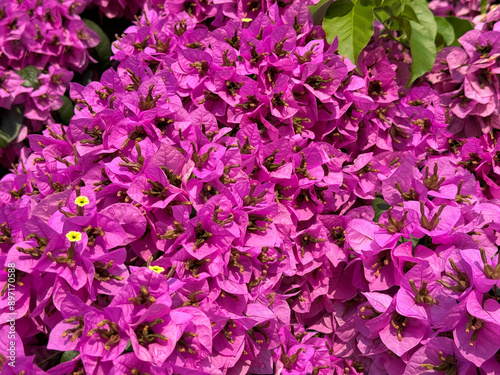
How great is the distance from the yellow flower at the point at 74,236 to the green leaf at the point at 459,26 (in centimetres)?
150

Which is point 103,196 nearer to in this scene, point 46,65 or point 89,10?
point 46,65

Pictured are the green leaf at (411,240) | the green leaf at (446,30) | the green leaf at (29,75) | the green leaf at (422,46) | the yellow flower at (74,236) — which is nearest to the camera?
the yellow flower at (74,236)

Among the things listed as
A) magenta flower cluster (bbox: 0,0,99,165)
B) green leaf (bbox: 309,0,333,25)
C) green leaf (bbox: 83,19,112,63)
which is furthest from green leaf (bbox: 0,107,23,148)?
green leaf (bbox: 309,0,333,25)

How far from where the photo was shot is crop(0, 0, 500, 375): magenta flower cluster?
0.92 metres

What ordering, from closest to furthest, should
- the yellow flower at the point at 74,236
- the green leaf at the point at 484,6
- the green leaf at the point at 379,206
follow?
the yellow flower at the point at 74,236
the green leaf at the point at 379,206
the green leaf at the point at 484,6

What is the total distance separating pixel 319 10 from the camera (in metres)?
1.39

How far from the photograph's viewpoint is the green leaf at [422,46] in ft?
4.73

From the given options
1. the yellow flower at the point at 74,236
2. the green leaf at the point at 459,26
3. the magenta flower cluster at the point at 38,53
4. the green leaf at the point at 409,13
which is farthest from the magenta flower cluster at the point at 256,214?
the magenta flower cluster at the point at 38,53

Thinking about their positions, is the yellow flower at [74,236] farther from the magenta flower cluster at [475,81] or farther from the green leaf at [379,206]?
the magenta flower cluster at [475,81]

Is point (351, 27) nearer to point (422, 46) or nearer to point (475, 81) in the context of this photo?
point (422, 46)

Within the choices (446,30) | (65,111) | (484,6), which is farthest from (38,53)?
(484,6)

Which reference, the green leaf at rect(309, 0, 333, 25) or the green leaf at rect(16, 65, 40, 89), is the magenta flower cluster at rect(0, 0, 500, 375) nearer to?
the green leaf at rect(309, 0, 333, 25)

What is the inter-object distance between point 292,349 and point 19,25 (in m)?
1.45

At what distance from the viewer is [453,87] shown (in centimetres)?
162
